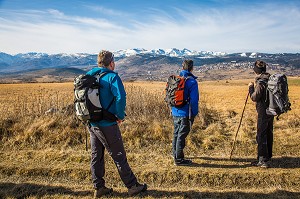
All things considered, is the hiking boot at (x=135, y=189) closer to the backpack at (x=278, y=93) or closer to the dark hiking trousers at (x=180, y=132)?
the dark hiking trousers at (x=180, y=132)

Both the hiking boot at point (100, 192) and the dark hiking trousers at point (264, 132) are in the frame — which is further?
the dark hiking trousers at point (264, 132)

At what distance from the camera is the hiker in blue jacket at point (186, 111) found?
5.73 m

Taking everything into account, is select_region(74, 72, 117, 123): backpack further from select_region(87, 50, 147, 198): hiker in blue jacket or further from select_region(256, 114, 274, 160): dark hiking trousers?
select_region(256, 114, 274, 160): dark hiking trousers

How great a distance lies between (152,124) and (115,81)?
15.9 ft

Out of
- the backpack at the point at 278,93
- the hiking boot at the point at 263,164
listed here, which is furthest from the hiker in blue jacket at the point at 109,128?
the backpack at the point at 278,93

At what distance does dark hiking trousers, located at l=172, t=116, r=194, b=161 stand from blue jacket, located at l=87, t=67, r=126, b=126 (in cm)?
197

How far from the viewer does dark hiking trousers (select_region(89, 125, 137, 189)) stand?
4.52m

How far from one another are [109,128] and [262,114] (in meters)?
3.41

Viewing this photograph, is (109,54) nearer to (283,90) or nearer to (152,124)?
(283,90)

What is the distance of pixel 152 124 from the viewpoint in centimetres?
895

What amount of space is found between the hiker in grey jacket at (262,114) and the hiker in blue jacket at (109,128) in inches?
114

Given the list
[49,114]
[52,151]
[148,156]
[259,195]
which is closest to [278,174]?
[259,195]

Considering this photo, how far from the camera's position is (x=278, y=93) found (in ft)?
17.8

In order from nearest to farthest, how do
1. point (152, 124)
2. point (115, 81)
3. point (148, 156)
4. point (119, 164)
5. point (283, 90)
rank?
point (115, 81) → point (119, 164) → point (283, 90) → point (148, 156) → point (152, 124)
